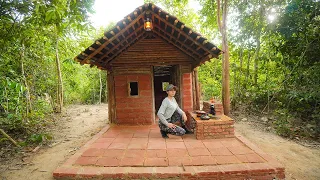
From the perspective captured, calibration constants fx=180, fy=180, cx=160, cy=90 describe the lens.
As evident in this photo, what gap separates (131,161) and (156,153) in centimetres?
62

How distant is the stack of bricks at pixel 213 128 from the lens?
4.88 m

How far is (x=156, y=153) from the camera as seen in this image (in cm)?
409

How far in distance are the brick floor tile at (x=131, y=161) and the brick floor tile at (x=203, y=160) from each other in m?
1.07

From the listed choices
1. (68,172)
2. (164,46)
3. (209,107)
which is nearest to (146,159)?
(68,172)

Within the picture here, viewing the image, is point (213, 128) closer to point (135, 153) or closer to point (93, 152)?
point (135, 153)

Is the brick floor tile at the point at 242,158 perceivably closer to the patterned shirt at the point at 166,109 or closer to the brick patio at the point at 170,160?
the brick patio at the point at 170,160

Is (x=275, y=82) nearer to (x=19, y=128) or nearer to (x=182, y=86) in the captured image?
(x=182, y=86)

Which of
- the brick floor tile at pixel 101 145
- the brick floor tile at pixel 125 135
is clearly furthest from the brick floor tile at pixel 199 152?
the brick floor tile at pixel 101 145

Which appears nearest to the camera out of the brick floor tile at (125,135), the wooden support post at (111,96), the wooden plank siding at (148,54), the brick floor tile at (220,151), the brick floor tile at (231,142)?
the brick floor tile at (220,151)

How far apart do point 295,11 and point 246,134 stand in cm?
586

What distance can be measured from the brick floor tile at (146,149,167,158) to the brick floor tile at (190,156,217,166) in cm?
66

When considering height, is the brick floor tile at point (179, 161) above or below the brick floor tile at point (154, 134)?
below

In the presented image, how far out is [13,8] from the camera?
4855mm

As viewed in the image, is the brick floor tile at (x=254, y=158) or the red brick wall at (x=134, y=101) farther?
the red brick wall at (x=134, y=101)
